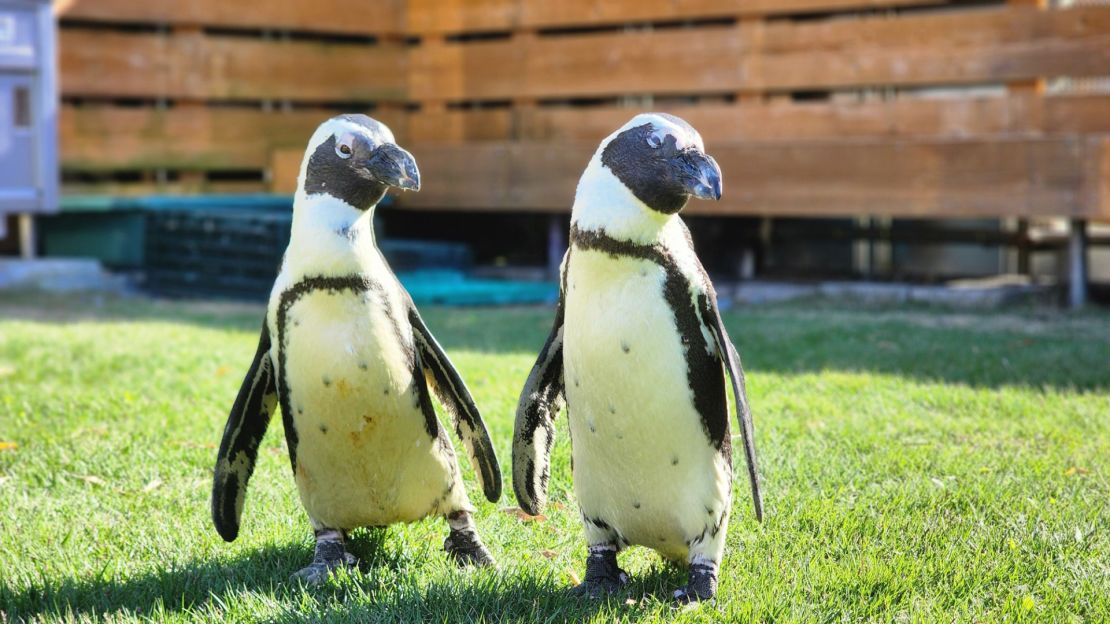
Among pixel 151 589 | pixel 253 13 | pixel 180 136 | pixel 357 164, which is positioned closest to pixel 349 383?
pixel 357 164

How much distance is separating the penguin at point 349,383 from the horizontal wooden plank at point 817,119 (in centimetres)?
655

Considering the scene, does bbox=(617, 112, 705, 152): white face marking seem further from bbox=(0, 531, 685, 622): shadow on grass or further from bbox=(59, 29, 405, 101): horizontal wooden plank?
bbox=(59, 29, 405, 101): horizontal wooden plank

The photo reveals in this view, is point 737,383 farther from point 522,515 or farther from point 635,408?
point 522,515

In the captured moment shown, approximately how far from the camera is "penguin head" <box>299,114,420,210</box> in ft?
10.2

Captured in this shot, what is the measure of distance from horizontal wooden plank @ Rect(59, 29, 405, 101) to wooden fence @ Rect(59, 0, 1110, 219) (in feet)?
0.05

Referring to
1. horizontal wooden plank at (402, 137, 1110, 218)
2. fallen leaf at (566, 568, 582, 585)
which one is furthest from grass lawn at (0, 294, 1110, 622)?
horizontal wooden plank at (402, 137, 1110, 218)

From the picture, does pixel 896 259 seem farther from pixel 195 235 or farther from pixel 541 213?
pixel 195 235

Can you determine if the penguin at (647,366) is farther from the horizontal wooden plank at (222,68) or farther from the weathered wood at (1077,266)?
the horizontal wooden plank at (222,68)

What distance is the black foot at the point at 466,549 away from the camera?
11.0 feet

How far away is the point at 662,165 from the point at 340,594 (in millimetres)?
1257

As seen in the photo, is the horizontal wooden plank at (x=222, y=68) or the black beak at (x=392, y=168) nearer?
the black beak at (x=392, y=168)

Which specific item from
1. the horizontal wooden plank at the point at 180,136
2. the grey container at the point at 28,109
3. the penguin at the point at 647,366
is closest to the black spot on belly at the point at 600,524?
the penguin at the point at 647,366

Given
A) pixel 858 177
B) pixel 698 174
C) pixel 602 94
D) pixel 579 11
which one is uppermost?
pixel 579 11

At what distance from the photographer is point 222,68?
11086 millimetres
